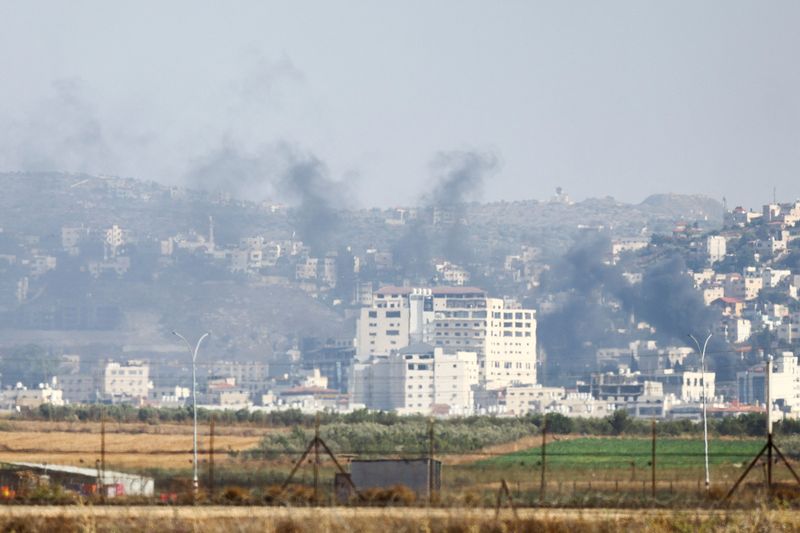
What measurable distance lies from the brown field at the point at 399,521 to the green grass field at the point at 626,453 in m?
21.3

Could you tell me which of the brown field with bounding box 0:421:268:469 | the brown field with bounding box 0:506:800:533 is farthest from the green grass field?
the brown field with bounding box 0:506:800:533

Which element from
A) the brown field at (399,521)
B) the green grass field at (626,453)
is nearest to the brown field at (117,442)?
the green grass field at (626,453)

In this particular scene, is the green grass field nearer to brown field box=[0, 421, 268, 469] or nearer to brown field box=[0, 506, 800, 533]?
brown field box=[0, 421, 268, 469]

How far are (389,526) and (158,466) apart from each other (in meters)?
26.0

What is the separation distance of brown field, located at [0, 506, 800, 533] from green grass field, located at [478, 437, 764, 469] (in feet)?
69.9

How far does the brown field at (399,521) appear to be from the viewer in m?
29.8

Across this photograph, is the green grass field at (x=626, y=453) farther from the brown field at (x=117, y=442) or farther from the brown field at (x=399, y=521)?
the brown field at (x=399, y=521)

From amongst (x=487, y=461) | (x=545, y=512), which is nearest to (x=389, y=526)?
(x=545, y=512)

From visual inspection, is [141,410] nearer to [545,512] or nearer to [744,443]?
[744,443]

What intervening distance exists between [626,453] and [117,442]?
20590 millimetres

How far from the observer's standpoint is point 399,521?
3053 cm

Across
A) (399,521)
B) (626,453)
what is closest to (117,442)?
(626,453)

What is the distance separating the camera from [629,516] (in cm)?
3244

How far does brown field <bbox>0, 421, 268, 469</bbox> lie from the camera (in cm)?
6091
